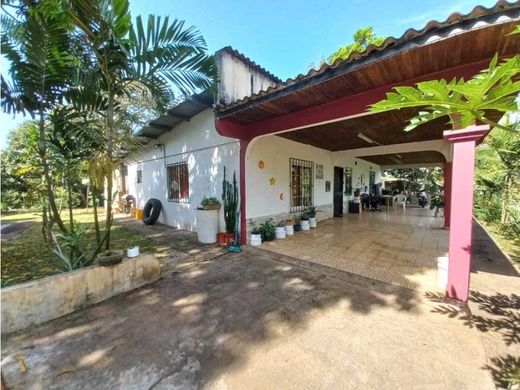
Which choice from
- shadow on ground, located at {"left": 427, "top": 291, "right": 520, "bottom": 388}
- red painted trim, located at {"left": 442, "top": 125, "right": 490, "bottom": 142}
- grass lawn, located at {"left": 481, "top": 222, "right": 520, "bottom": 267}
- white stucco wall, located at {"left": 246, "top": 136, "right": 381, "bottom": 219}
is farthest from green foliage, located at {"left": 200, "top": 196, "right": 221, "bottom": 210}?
grass lawn, located at {"left": 481, "top": 222, "right": 520, "bottom": 267}

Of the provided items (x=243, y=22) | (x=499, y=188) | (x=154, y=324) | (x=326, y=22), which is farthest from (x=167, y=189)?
(x=499, y=188)

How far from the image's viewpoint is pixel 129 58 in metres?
2.97

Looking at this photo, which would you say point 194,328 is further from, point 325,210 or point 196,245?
point 325,210

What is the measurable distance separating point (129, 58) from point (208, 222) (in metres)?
3.68

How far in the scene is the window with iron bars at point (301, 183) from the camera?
23.6 feet

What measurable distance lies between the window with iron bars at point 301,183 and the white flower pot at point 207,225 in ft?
8.56

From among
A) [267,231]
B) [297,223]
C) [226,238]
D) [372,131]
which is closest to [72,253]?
[226,238]

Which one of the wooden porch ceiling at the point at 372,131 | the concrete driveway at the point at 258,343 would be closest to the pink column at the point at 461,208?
the concrete driveway at the point at 258,343

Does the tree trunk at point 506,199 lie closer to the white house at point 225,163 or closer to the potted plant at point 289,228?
the white house at point 225,163

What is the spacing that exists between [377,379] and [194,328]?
174cm

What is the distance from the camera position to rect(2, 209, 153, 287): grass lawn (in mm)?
3580

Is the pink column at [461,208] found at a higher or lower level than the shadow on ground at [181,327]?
higher

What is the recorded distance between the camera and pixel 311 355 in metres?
2.02

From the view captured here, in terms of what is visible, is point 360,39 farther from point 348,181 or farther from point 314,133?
point 314,133
